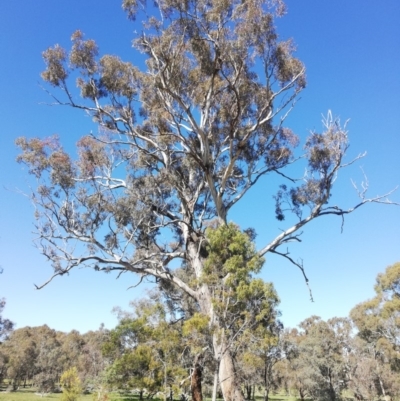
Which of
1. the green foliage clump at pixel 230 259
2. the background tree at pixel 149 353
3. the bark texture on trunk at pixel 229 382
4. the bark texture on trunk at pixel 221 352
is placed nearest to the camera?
the bark texture on trunk at pixel 221 352

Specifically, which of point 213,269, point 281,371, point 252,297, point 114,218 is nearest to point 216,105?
point 114,218

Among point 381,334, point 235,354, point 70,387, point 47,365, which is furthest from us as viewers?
point 47,365

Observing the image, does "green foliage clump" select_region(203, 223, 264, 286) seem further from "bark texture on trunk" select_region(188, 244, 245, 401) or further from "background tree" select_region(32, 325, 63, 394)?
"background tree" select_region(32, 325, 63, 394)

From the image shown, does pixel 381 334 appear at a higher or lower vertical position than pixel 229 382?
higher

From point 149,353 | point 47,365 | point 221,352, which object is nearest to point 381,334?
point 149,353

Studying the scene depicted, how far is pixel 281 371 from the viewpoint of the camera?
37.8m

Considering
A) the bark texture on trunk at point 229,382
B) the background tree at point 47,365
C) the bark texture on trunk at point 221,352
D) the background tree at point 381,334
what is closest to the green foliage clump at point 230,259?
the bark texture on trunk at point 221,352

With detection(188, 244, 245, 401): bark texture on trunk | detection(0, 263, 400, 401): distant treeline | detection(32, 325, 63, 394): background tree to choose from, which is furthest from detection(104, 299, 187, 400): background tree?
detection(32, 325, 63, 394): background tree

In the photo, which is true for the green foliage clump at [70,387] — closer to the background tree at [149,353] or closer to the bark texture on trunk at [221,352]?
the background tree at [149,353]

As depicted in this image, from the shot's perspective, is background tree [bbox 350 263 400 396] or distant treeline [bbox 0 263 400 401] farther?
background tree [bbox 350 263 400 396]

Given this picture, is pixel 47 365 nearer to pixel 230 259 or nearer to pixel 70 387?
pixel 70 387

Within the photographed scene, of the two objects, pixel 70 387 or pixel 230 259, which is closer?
pixel 230 259

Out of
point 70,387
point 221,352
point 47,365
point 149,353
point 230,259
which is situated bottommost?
point 70,387

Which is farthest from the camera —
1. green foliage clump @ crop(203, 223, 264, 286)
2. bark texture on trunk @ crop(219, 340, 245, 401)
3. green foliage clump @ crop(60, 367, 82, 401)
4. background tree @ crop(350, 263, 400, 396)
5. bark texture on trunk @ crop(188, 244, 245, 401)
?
background tree @ crop(350, 263, 400, 396)
